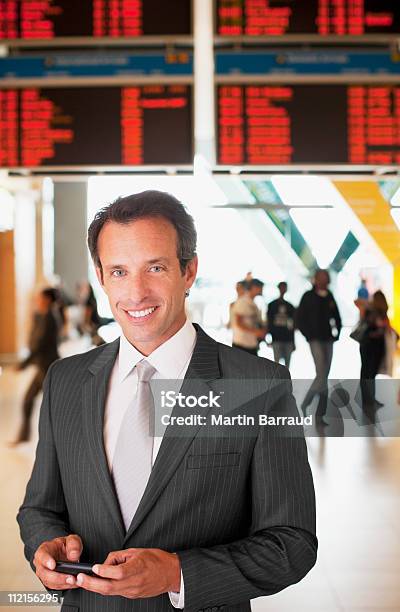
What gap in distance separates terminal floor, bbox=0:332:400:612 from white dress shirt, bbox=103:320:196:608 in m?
1.10

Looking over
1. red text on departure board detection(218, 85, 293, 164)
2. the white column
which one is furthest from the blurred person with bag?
the white column

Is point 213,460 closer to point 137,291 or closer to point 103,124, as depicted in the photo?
point 137,291

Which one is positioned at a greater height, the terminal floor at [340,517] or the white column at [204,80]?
the white column at [204,80]

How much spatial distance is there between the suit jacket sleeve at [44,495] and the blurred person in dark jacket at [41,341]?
48.7 inches

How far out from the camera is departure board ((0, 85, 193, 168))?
9.41ft

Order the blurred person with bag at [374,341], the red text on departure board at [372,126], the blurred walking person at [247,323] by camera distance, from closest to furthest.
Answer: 1. the blurred person with bag at [374,341]
2. the blurred walking person at [247,323]
3. the red text on departure board at [372,126]

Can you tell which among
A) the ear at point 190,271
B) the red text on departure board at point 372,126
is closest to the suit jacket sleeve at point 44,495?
the ear at point 190,271

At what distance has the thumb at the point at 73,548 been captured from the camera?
4.02ft

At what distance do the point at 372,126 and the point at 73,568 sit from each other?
216 centimetres

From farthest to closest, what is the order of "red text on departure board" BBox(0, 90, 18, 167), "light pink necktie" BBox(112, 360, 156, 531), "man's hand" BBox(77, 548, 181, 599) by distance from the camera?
"red text on departure board" BBox(0, 90, 18, 167), "light pink necktie" BBox(112, 360, 156, 531), "man's hand" BBox(77, 548, 181, 599)

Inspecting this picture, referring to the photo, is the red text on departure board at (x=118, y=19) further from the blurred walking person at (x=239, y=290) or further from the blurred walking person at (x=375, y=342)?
the blurred walking person at (x=375, y=342)

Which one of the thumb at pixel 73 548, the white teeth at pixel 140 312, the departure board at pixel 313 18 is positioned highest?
the departure board at pixel 313 18

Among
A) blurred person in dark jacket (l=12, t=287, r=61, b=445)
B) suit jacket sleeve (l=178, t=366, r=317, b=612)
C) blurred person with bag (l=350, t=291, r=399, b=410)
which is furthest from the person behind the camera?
blurred person in dark jacket (l=12, t=287, r=61, b=445)

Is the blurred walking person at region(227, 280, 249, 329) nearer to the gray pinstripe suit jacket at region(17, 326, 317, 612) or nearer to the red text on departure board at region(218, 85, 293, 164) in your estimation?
the red text on departure board at region(218, 85, 293, 164)
